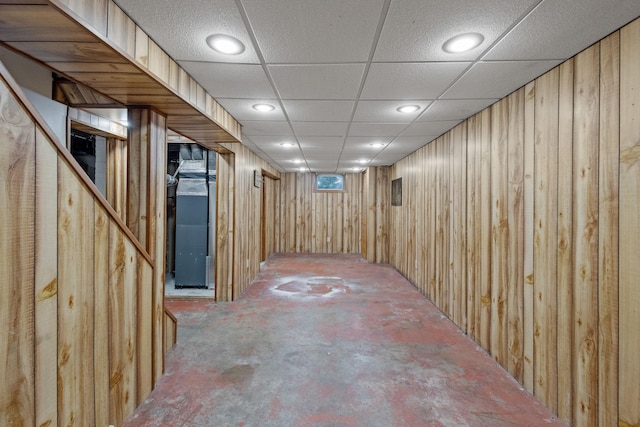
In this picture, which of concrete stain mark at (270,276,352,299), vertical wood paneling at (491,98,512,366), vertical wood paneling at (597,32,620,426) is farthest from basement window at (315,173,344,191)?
vertical wood paneling at (597,32,620,426)

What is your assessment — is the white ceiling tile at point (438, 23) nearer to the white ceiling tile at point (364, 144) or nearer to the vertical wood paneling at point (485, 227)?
the vertical wood paneling at point (485, 227)

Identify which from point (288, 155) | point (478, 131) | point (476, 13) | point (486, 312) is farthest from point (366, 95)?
point (288, 155)

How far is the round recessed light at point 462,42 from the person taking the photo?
167 cm

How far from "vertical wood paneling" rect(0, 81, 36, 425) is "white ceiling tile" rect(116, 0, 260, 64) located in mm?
769

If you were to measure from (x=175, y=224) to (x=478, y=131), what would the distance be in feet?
16.5

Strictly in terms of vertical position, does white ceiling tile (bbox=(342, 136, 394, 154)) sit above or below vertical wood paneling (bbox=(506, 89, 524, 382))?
above

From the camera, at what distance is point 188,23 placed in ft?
5.29

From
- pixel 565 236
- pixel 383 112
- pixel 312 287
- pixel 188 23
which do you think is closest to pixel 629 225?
pixel 565 236

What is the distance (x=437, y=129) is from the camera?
379 cm

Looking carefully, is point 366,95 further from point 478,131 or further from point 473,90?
point 478,131

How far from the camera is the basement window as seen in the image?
913cm

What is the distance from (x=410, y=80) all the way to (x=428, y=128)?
5.33 ft

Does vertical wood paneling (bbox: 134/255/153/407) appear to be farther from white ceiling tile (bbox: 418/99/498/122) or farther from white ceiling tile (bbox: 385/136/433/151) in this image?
white ceiling tile (bbox: 385/136/433/151)

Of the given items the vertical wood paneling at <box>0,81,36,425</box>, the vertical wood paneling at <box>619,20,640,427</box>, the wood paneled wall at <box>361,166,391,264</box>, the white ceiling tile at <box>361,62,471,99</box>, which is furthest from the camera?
the wood paneled wall at <box>361,166,391,264</box>
